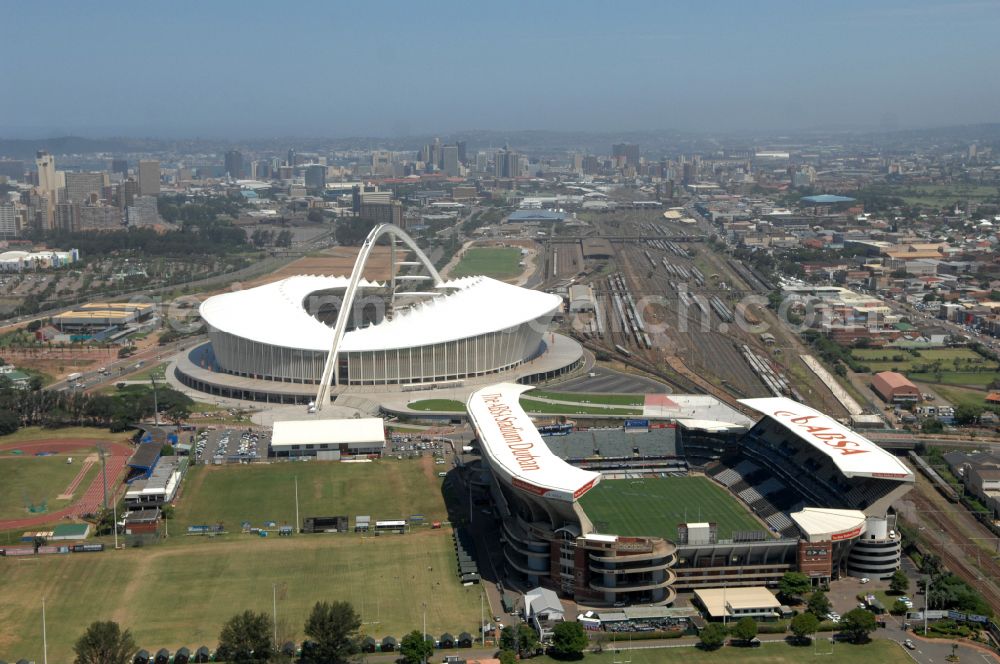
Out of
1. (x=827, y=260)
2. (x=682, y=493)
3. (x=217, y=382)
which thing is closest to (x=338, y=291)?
(x=217, y=382)

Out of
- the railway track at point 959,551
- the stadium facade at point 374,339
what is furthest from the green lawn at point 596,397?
the railway track at point 959,551

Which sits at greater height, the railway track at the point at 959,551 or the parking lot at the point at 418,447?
the railway track at the point at 959,551

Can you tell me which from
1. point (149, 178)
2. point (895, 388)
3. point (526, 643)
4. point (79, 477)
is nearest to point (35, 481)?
point (79, 477)

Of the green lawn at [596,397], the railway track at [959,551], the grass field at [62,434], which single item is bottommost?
the grass field at [62,434]

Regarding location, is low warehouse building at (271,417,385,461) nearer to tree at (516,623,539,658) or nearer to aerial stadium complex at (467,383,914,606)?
aerial stadium complex at (467,383,914,606)

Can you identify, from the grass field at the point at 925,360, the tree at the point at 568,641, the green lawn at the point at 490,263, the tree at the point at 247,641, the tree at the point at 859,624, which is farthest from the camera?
the green lawn at the point at 490,263

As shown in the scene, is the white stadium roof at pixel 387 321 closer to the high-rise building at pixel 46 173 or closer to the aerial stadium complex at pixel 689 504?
the aerial stadium complex at pixel 689 504
